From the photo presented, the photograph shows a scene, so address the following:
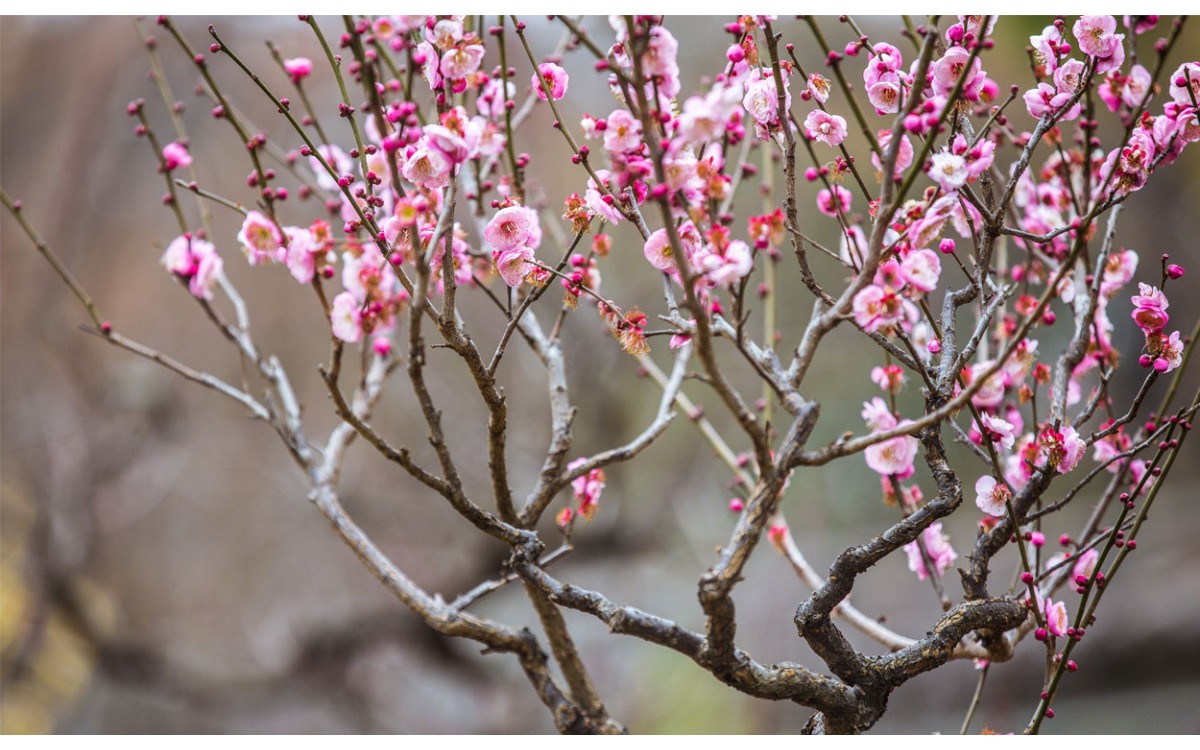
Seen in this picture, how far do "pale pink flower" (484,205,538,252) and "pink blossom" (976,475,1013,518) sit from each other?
0.37 m

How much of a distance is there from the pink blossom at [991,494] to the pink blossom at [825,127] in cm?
27

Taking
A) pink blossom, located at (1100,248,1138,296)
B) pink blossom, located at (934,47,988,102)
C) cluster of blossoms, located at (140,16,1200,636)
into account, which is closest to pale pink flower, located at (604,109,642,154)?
cluster of blossoms, located at (140,16,1200,636)

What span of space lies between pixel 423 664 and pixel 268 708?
30cm

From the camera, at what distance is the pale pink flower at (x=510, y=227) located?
1.82ft

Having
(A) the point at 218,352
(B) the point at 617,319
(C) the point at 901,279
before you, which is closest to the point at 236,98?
(A) the point at 218,352

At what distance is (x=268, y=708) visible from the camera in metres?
1.65

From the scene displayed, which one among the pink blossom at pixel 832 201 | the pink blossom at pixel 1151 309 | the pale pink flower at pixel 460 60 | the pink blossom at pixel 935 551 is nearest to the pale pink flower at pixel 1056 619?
the pink blossom at pixel 935 551

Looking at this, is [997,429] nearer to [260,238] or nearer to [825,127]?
[825,127]

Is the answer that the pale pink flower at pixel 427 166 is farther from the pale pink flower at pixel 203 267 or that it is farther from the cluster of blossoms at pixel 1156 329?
the cluster of blossoms at pixel 1156 329

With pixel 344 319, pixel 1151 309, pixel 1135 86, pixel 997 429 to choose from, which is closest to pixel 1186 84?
pixel 1135 86

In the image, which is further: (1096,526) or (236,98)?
(236,98)

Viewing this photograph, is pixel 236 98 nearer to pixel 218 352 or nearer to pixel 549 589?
pixel 218 352

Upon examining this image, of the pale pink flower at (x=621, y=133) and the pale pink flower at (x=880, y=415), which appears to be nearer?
the pale pink flower at (x=621, y=133)

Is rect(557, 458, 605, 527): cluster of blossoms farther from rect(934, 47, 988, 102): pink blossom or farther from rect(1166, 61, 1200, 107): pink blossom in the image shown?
rect(1166, 61, 1200, 107): pink blossom
